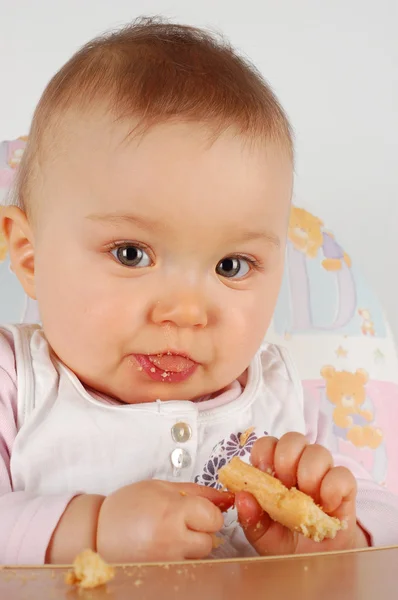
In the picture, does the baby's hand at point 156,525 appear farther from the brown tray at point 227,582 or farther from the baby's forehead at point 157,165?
the baby's forehead at point 157,165

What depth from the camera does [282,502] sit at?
809mm

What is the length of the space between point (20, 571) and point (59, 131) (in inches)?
18.7

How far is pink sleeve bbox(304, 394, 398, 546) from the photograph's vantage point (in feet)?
3.23

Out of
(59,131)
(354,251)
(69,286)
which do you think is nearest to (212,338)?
(69,286)

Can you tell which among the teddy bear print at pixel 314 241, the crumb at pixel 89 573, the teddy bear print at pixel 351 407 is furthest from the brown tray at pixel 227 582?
the teddy bear print at pixel 314 241

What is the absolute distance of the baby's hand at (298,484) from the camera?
858 millimetres

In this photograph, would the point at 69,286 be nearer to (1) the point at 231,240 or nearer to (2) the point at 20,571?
(1) the point at 231,240

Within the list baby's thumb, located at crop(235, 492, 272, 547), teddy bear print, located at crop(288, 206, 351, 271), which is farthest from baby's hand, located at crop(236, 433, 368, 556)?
teddy bear print, located at crop(288, 206, 351, 271)

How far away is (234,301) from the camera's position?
38.3 inches

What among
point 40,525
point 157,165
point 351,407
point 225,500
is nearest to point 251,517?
point 225,500

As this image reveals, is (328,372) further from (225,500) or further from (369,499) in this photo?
(225,500)

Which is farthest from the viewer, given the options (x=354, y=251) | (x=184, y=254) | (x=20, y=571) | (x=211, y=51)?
(x=354, y=251)

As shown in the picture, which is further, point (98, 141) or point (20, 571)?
→ point (98, 141)

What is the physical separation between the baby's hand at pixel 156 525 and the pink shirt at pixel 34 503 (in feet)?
0.19
